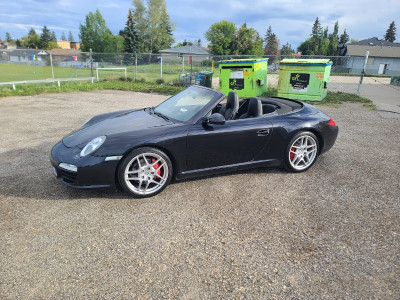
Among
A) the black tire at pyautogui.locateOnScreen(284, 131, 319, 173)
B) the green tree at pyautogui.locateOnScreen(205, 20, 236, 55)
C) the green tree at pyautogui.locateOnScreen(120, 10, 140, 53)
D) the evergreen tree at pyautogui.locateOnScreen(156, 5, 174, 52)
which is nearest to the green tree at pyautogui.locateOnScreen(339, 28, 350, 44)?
the green tree at pyautogui.locateOnScreen(205, 20, 236, 55)

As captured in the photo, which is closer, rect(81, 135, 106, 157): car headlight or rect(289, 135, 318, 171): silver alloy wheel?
rect(81, 135, 106, 157): car headlight

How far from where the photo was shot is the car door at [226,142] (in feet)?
11.7

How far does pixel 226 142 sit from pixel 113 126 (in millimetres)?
1506

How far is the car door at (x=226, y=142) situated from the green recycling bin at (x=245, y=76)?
731 cm

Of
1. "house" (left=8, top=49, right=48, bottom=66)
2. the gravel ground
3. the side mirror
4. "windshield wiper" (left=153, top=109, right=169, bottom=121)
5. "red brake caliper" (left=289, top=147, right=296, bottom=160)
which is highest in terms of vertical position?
"house" (left=8, top=49, right=48, bottom=66)

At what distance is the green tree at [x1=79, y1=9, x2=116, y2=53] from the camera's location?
7625 cm

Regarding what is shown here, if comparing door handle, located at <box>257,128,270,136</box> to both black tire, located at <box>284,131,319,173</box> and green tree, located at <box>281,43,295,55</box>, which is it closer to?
black tire, located at <box>284,131,319,173</box>

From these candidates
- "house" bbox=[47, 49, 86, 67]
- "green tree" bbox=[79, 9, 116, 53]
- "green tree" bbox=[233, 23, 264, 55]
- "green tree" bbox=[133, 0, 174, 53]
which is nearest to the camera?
"house" bbox=[47, 49, 86, 67]

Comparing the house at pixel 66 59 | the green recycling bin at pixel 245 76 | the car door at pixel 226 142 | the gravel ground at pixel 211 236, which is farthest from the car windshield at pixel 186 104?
the house at pixel 66 59

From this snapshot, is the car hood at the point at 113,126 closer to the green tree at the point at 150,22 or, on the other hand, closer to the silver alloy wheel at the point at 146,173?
the silver alloy wheel at the point at 146,173

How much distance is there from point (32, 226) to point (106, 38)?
8369 cm

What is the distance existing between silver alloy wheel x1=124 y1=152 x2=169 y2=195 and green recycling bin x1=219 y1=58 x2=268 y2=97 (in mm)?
8207

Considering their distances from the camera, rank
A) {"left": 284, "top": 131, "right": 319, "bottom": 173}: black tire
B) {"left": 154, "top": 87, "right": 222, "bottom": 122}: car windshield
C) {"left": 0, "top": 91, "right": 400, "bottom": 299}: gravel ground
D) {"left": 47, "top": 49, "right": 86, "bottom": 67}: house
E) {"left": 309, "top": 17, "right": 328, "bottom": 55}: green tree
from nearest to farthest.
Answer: {"left": 0, "top": 91, "right": 400, "bottom": 299}: gravel ground < {"left": 154, "top": 87, "right": 222, "bottom": 122}: car windshield < {"left": 284, "top": 131, "right": 319, "bottom": 173}: black tire < {"left": 47, "top": 49, "right": 86, "bottom": 67}: house < {"left": 309, "top": 17, "right": 328, "bottom": 55}: green tree

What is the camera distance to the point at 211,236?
9.02ft
